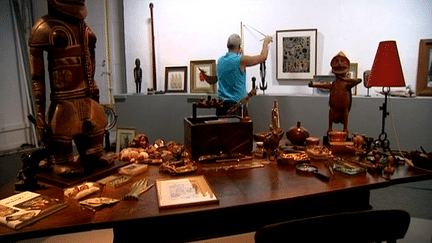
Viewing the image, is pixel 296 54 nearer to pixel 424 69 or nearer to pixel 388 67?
pixel 424 69

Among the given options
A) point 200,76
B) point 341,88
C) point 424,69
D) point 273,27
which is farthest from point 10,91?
point 424,69

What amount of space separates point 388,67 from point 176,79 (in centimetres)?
360

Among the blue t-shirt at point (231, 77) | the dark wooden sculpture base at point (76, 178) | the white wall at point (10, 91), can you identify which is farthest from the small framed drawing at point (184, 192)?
the white wall at point (10, 91)

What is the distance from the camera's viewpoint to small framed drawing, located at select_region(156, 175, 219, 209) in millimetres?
1363

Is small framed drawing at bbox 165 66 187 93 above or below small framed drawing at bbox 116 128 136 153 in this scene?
above

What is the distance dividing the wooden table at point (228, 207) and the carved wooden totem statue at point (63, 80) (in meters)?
0.23

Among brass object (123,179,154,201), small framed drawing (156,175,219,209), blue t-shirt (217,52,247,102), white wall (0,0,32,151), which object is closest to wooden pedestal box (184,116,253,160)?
small framed drawing (156,175,219,209)

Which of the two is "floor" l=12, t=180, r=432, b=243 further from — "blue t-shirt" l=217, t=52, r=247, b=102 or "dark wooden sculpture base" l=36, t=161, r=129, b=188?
"blue t-shirt" l=217, t=52, r=247, b=102

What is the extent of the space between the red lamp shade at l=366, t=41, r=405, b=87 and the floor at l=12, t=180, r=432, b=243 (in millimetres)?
1123

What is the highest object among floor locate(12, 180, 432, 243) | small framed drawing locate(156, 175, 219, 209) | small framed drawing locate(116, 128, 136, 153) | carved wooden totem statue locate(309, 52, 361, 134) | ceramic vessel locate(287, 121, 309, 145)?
carved wooden totem statue locate(309, 52, 361, 134)

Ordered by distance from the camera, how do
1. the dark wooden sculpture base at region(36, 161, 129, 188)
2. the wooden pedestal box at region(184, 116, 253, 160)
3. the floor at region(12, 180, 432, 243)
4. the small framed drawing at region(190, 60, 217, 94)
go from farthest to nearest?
1. the small framed drawing at region(190, 60, 217, 94)
2. the floor at region(12, 180, 432, 243)
3. the wooden pedestal box at region(184, 116, 253, 160)
4. the dark wooden sculpture base at region(36, 161, 129, 188)

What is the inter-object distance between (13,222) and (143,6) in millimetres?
4716

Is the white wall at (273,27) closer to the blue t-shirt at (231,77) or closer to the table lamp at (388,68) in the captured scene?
the blue t-shirt at (231,77)

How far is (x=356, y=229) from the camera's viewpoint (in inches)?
42.2
